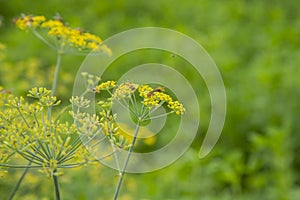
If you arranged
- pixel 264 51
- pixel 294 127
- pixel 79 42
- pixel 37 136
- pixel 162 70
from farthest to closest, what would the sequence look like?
pixel 264 51
pixel 162 70
pixel 294 127
pixel 79 42
pixel 37 136

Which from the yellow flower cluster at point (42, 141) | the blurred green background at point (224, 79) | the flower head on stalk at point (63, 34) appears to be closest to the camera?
the yellow flower cluster at point (42, 141)

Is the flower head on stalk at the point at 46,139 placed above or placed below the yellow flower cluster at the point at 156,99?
below

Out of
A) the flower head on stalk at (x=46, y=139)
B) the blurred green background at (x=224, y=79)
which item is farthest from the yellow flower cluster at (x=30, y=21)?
the flower head on stalk at (x=46, y=139)

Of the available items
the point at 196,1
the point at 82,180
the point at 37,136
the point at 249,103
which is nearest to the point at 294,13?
the point at 196,1

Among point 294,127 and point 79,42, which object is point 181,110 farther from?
point 294,127

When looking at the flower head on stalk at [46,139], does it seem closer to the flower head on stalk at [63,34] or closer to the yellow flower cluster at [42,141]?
the yellow flower cluster at [42,141]

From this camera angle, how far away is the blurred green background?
10.3 feet

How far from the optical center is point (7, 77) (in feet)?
10.2

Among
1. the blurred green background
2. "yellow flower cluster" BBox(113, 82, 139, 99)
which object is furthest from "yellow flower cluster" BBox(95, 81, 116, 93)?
the blurred green background

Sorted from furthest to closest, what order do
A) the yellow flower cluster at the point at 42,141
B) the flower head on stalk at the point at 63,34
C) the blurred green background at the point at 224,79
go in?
the blurred green background at the point at 224,79
the flower head on stalk at the point at 63,34
the yellow flower cluster at the point at 42,141

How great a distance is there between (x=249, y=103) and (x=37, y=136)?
3.65 metres

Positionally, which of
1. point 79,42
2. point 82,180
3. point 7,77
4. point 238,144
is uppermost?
point 238,144

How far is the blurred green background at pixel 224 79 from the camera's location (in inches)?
123

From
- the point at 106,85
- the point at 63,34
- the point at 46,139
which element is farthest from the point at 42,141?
the point at 63,34
